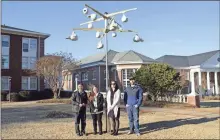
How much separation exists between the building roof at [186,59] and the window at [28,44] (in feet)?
75.1

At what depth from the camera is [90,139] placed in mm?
8984

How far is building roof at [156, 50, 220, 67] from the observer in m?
52.0

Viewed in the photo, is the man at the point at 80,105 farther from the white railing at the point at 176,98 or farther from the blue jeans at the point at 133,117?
the white railing at the point at 176,98

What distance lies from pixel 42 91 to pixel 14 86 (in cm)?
349

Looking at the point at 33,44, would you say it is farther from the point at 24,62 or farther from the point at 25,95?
the point at 25,95

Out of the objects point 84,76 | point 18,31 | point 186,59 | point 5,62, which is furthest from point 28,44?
point 186,59

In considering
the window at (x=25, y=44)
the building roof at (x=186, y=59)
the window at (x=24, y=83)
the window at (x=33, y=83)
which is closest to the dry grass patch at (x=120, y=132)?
the window at (x=24, y=83)

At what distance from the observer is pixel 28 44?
39875 millimetres

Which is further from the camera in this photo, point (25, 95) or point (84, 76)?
point (84, 76)

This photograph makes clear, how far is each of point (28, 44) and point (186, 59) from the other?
29.2m

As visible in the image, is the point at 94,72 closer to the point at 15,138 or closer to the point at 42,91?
the point at 42,91

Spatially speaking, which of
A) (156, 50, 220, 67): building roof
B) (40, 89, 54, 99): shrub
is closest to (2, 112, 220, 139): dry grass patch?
(40, 89, 54, 99): shrub

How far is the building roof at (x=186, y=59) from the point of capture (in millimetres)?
52031

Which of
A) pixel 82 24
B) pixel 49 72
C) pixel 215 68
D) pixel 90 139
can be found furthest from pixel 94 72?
pixel 90 139
